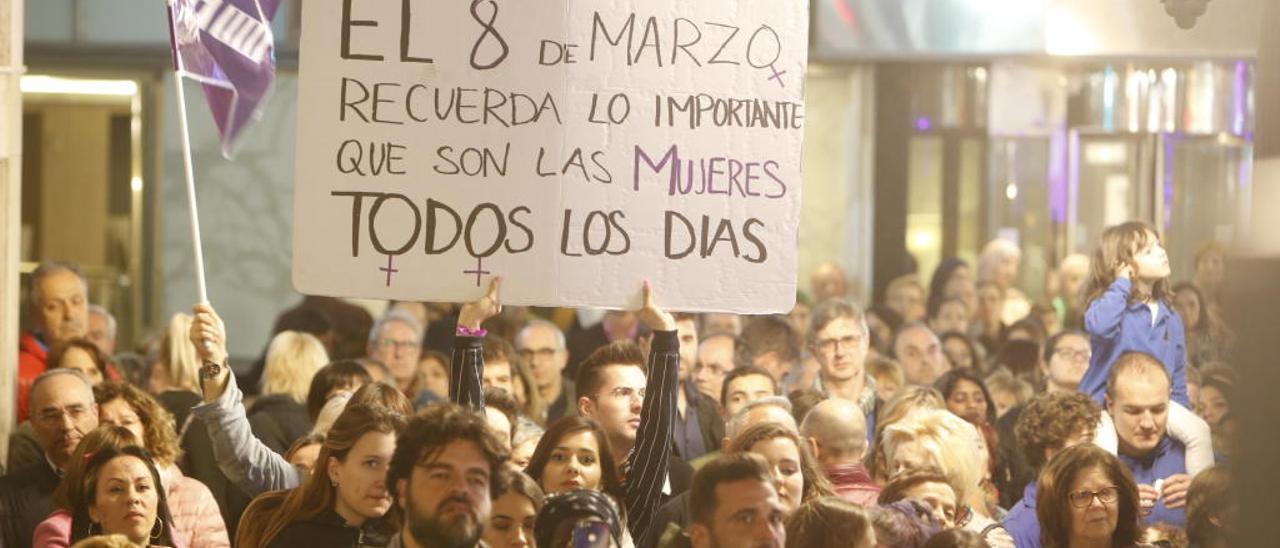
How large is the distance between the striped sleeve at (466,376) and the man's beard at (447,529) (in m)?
0.89

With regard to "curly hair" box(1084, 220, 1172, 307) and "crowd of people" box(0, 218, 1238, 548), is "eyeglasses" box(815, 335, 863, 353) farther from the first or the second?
"curly hair" box(1084, 220, 1172, 307)

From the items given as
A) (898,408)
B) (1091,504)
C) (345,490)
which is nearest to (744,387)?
(898,408)

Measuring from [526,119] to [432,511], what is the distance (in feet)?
A: 5.09

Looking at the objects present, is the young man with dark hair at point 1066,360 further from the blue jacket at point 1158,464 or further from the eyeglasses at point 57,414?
the eyeglasses at point 57,414

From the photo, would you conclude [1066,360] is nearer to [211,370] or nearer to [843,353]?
[843,353]

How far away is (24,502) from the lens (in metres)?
7.47

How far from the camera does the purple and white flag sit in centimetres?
696

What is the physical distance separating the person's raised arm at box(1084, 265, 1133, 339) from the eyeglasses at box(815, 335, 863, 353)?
94 centimetres

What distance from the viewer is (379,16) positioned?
20.8 ft

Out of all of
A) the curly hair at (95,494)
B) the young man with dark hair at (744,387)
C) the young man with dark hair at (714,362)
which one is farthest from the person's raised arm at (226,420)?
the young man with dark hair at (714,362)

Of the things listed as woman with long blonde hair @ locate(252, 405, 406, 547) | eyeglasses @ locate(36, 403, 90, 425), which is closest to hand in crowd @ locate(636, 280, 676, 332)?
woman with long blonde hair @ locate(252, 405, 406, 547)

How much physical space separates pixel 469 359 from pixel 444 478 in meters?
0.94

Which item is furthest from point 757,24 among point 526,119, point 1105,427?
point 1105,427

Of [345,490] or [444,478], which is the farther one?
[345,490]
